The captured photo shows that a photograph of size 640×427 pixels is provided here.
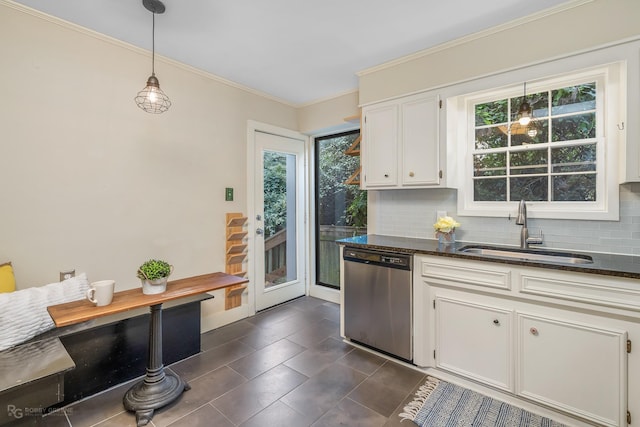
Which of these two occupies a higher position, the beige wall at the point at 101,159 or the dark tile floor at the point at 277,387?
the beige wall at the point at 101,159

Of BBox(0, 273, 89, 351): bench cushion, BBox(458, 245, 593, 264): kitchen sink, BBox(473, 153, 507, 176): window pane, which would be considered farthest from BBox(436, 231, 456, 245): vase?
BBox(0, 273, 89, 351): bench cushion

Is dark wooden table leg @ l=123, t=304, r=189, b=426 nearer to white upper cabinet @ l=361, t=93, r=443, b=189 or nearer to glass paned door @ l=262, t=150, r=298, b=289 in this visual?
glass paned door @ l=262, t=150, r=298, b=289

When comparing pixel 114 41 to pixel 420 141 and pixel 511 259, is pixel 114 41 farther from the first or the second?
pixel 511 259

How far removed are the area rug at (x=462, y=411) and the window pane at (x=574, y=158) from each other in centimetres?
167

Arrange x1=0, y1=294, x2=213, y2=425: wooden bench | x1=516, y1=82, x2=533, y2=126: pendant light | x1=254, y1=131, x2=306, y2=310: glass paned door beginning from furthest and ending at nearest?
x1=254, y1=131, x2=306, y2=310: glass paned door < x1=516, y1=82, x2=533, y2=126: pendant light < x1=0, y1=294, x2=213, y2=425: wooden bench

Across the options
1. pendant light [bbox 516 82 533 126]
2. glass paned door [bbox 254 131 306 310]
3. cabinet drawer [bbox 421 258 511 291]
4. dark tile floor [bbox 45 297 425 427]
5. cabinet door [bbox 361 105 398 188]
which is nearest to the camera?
dark tile floor [bbox 45 297 425 427]

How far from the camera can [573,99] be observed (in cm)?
215

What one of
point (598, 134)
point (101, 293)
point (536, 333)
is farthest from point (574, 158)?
point (101, 293)

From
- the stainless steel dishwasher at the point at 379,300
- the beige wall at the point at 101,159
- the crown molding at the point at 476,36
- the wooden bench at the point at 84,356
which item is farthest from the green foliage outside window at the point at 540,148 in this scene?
the wooden bench at the point at 84,356

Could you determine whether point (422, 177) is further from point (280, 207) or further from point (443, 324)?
point (280, 207)

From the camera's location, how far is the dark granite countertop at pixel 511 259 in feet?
5.14

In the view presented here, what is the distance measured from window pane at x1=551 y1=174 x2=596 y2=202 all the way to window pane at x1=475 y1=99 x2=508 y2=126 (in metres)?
0.63

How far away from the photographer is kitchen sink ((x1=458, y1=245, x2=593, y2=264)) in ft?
A: 6.48

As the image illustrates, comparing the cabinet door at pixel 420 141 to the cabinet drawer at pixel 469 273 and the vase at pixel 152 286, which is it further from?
the vase at pixel 152 286
